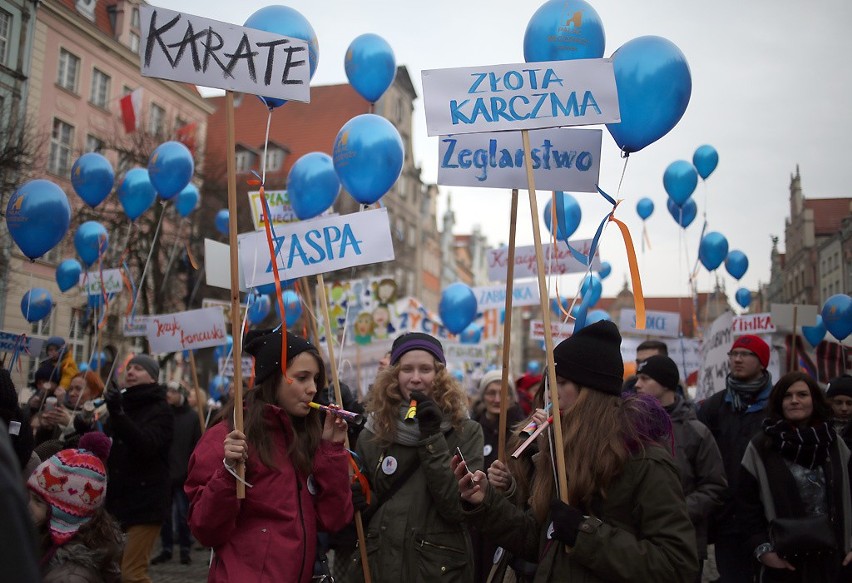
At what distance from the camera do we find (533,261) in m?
9.37

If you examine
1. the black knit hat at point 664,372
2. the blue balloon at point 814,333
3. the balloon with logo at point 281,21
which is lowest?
the black knit hat at point 664,372

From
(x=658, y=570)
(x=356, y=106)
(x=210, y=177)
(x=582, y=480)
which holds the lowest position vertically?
(x=658, y=570)

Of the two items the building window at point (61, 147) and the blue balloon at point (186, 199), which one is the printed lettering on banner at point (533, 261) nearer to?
the blue balloon at point (186, 199)

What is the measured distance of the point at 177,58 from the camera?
340cm

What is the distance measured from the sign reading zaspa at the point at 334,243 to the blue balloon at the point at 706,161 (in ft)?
28.6

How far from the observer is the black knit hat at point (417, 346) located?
410 cm

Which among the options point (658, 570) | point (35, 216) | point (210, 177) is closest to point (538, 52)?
point (658, 570)

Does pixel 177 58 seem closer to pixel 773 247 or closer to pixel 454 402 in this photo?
pixel 454 402

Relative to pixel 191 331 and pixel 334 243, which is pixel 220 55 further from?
pixel 191 331

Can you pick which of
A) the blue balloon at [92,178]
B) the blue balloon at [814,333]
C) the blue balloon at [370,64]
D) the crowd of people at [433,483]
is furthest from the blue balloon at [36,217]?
the blue balloon at [814,333]

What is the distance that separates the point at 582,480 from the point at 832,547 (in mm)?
2444

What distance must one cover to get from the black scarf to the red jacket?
2.69 meters

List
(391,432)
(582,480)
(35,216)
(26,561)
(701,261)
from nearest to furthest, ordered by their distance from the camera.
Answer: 1. (26,561)
2. (582,480)
3. (391,432)
4. (35,216)
5. (701,261)

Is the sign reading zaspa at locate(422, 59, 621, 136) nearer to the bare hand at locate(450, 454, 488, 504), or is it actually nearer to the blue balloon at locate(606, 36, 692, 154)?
the blue balloon at locate(606, 36, 692, 154)
